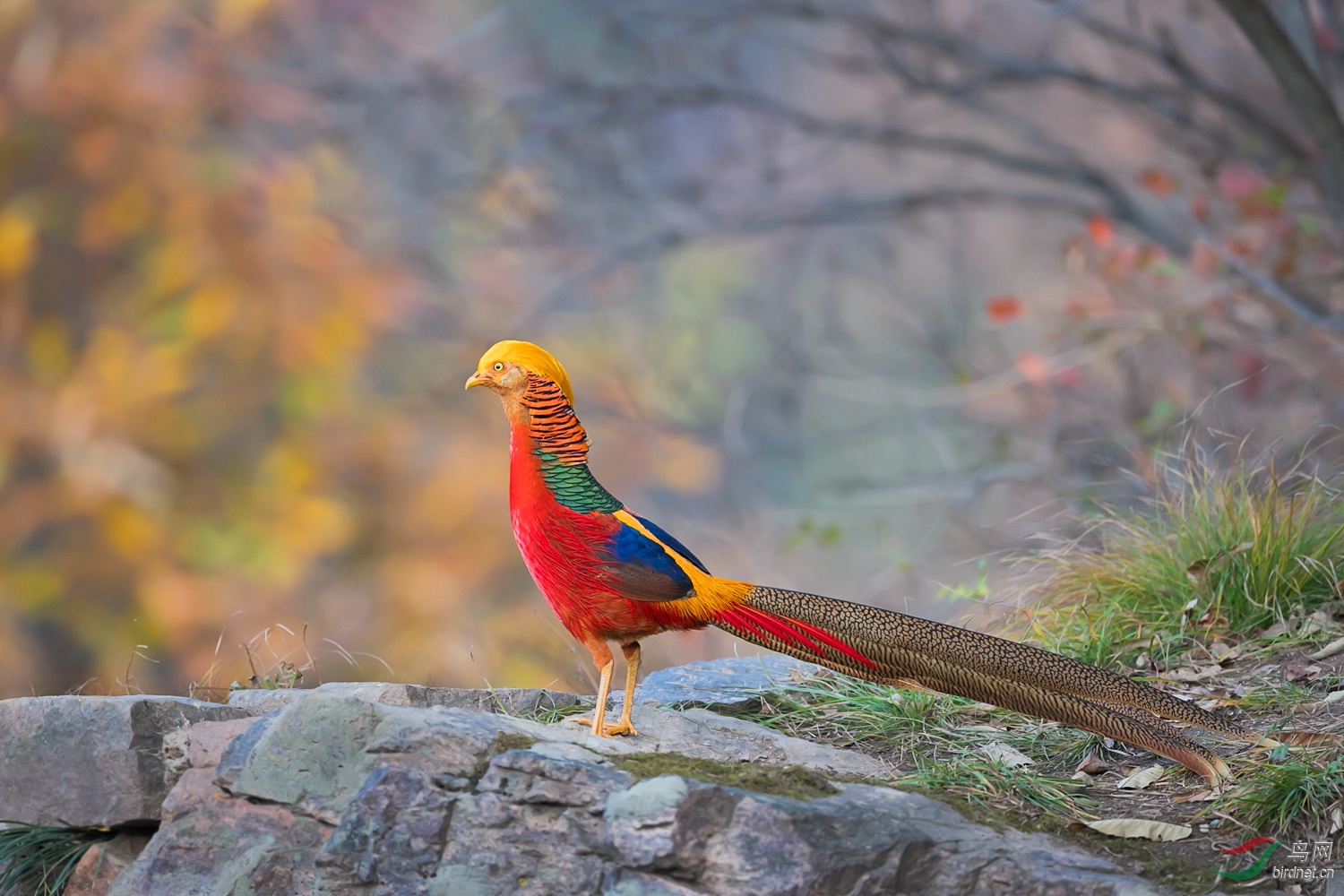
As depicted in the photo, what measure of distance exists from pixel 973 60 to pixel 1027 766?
234 inches

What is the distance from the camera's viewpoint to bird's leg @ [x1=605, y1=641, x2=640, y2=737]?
3432mm

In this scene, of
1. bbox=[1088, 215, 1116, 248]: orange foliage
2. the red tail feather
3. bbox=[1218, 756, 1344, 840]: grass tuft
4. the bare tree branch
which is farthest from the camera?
bbox=[1088, 215, 1116, 248]: orange foliage

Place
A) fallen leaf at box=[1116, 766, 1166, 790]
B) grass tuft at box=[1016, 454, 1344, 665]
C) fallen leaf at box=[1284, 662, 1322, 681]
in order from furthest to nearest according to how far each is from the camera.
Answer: grass tuft at box=[1016, 454, 1344, 665], fallen leaf at box=[1284, 662, 1322, 681], fallen leaf at box=[1116, 766, 1166, 790]

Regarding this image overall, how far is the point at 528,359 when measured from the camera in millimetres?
3445

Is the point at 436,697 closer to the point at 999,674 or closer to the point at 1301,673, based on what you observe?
the point at 999,674

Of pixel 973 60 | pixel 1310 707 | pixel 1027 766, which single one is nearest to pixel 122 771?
pixel 1027 766

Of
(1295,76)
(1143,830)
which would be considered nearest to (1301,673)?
(1143,830)

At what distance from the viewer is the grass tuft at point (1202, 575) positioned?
15.2 feet

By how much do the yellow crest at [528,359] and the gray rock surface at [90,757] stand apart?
131cm

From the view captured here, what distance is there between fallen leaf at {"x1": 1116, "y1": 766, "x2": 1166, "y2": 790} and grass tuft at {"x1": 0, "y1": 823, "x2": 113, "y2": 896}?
286 centimetres

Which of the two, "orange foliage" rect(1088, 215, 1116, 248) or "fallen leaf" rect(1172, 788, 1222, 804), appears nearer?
"fallen leaf" rect(1172, 788, 1222, 804)

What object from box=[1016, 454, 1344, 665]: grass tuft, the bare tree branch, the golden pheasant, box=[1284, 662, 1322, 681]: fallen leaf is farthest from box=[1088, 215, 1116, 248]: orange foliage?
the golden pheasant

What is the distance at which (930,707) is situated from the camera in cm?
414

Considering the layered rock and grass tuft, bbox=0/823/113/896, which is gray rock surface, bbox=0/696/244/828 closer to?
grass tuft, bbox=0/823/113/896
